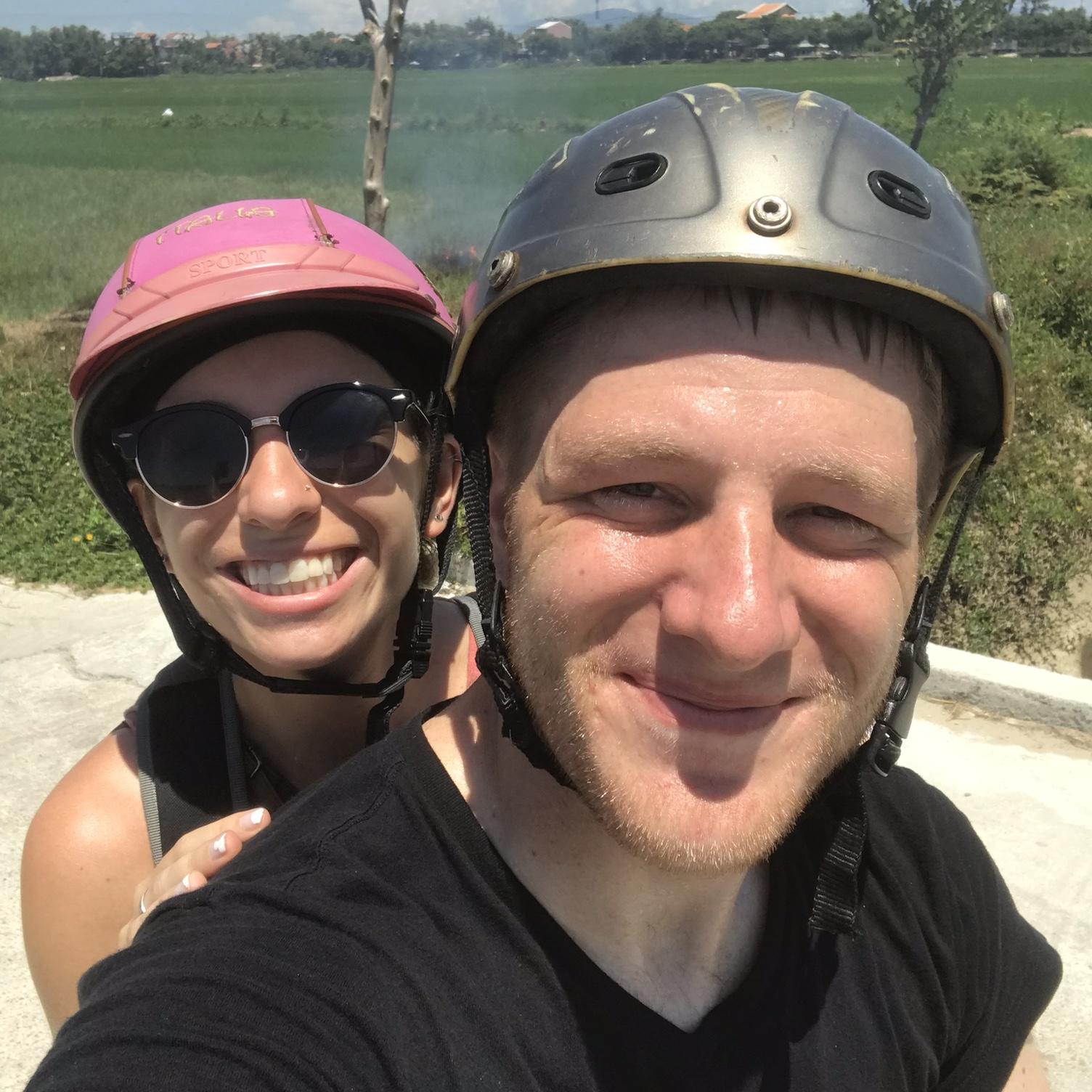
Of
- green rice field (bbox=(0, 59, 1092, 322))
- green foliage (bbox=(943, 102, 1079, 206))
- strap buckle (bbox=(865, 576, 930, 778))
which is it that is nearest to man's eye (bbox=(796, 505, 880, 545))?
strap buckle (bbox=(865, 576, 930, 778))

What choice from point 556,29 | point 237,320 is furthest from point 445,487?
point 556,29

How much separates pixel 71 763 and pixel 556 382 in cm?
330

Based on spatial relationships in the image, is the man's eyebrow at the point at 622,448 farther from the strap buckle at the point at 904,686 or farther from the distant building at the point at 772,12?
the distant building at the point at 772,12

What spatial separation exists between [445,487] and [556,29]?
5063 centimetres

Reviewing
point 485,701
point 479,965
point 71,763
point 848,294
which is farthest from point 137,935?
point 71,763

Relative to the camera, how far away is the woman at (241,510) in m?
2.08

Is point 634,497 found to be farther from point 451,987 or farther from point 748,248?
point 451,987

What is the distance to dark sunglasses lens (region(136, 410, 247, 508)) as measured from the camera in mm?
2055

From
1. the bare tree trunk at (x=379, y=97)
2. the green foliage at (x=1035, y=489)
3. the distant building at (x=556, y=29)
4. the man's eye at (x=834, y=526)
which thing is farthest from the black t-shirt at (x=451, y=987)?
the distant building at (x=556, y=29)

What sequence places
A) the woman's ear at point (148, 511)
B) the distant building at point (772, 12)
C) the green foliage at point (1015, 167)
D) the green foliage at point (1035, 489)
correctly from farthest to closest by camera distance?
the distant building at point (772, 12), the green foliage at point (1015, 167), the green foliage at point (1035, 489), the woman's ear at point (148, 511)

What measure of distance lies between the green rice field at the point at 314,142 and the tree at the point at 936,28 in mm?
3737

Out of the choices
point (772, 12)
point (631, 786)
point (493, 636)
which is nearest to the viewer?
point (631, 786)

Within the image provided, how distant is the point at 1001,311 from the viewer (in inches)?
65.6

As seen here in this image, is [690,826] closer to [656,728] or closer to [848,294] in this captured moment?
[656,728]
